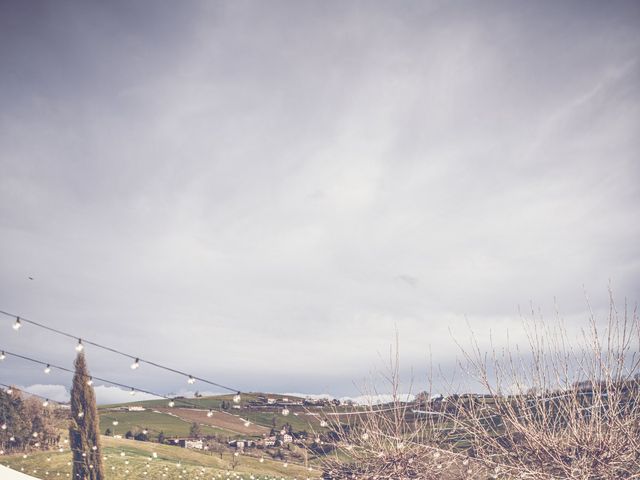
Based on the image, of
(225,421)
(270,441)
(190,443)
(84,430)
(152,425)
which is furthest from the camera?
(225,421)

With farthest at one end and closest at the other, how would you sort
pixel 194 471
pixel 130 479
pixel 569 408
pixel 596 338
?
pixel 194 471, pixel 130 479, pixel 569 408, pixel 596 338

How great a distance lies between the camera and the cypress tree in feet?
73.3

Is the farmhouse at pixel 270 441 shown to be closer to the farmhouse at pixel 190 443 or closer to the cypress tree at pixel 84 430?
the farmhouse at pixel 190 443

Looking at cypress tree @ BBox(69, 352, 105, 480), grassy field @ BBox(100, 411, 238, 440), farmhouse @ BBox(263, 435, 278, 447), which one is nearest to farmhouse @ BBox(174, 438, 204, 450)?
grassy field @ BBox(100, 411, 238, 440)

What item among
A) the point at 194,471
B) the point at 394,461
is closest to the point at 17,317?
the point at 394,461

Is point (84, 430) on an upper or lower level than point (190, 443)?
upper

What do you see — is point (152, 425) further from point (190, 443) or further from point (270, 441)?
point (270, 441)

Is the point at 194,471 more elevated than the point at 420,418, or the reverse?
the point at 420,418

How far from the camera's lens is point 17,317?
29.2ft

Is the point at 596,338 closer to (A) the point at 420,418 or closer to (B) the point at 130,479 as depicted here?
(A) the point at 420,418

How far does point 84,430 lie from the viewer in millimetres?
23469

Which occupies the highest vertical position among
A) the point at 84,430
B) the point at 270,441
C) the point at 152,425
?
the point at 84,430

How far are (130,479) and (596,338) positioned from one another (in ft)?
84.0

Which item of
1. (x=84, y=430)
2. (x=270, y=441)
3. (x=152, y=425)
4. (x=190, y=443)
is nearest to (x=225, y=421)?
(x=152, y=425)
